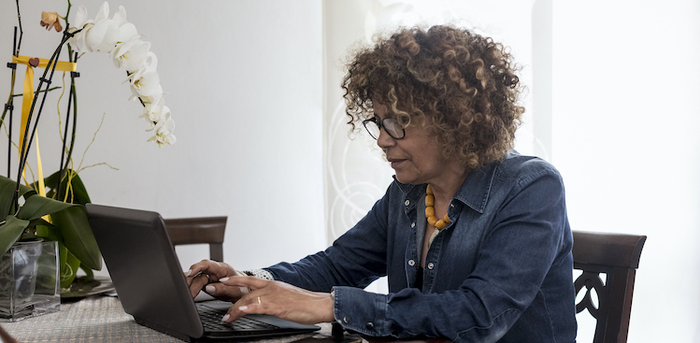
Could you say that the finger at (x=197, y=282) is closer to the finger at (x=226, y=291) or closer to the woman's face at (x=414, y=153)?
the finger at (x=226, y=291)

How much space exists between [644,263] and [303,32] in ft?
5.35

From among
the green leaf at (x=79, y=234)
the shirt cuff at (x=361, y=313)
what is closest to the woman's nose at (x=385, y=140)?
the shirt cuff at (x=361, y=313)

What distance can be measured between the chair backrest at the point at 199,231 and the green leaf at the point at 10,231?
0.73 m

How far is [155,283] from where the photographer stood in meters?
0.85

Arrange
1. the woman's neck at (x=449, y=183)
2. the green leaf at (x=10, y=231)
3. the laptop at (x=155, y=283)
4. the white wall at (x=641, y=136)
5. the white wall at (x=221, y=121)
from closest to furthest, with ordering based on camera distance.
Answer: the laptop at (x=155, y=283) < the green leaf at (x=10, y=231) < the woman's neck at (x=449, y=183) < the white wall at (x=641, y=136) < the white wall at (x=221, y=121)

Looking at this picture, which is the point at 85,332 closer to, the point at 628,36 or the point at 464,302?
the point at 464,302

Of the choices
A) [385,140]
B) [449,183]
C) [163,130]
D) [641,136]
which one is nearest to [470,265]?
[449,183]

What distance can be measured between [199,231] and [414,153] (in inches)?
32.7

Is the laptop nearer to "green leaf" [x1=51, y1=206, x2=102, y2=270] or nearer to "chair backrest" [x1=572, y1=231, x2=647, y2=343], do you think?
"green leaf" [x1=51, y1=206, x2=102, y2=270]

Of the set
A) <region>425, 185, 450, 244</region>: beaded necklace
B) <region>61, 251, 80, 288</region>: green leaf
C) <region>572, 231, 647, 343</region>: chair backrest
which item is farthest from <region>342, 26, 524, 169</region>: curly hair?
<region>61, 251, 80, 288</region>: green leaf

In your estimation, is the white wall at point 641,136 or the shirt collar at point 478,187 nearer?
the shirt collar at point 478,187

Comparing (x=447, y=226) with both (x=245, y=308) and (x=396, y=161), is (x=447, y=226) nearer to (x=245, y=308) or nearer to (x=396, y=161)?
(x=396, y=161)

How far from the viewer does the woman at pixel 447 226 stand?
36.2 inches

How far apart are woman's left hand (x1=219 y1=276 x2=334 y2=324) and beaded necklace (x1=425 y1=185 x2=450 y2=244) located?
1.25 ft
